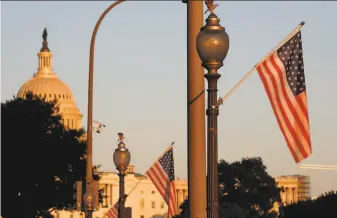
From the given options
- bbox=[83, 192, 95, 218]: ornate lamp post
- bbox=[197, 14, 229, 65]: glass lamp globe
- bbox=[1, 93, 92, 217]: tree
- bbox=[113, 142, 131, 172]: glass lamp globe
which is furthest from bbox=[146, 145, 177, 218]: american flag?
bbox=[1, 93, 92, 217]: tree

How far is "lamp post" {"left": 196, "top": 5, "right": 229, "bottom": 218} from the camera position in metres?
19.6

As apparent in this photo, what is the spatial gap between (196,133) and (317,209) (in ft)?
347

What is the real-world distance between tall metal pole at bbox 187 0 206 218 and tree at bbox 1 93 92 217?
8332cm

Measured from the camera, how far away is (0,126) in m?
96.8

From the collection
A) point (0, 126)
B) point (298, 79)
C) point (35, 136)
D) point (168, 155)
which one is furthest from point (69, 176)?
point (298, 79)

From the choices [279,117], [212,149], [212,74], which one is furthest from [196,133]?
[279,117]

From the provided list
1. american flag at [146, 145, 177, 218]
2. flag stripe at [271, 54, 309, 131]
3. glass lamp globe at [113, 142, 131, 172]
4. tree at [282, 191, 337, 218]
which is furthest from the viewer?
tree at [282, 191, 337, 218]

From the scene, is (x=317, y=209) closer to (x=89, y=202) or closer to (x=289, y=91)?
(x=89, y=202)

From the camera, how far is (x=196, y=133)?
19859 mm

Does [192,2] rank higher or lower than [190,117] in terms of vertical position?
higher

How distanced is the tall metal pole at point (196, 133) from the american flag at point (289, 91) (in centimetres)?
297

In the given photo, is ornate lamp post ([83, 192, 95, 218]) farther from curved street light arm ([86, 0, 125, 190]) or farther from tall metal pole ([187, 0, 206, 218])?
tall metal pole ([187, 0, 206, 218])

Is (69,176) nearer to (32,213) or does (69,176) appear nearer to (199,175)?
(32,213)

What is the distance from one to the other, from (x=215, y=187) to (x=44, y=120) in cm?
9332
